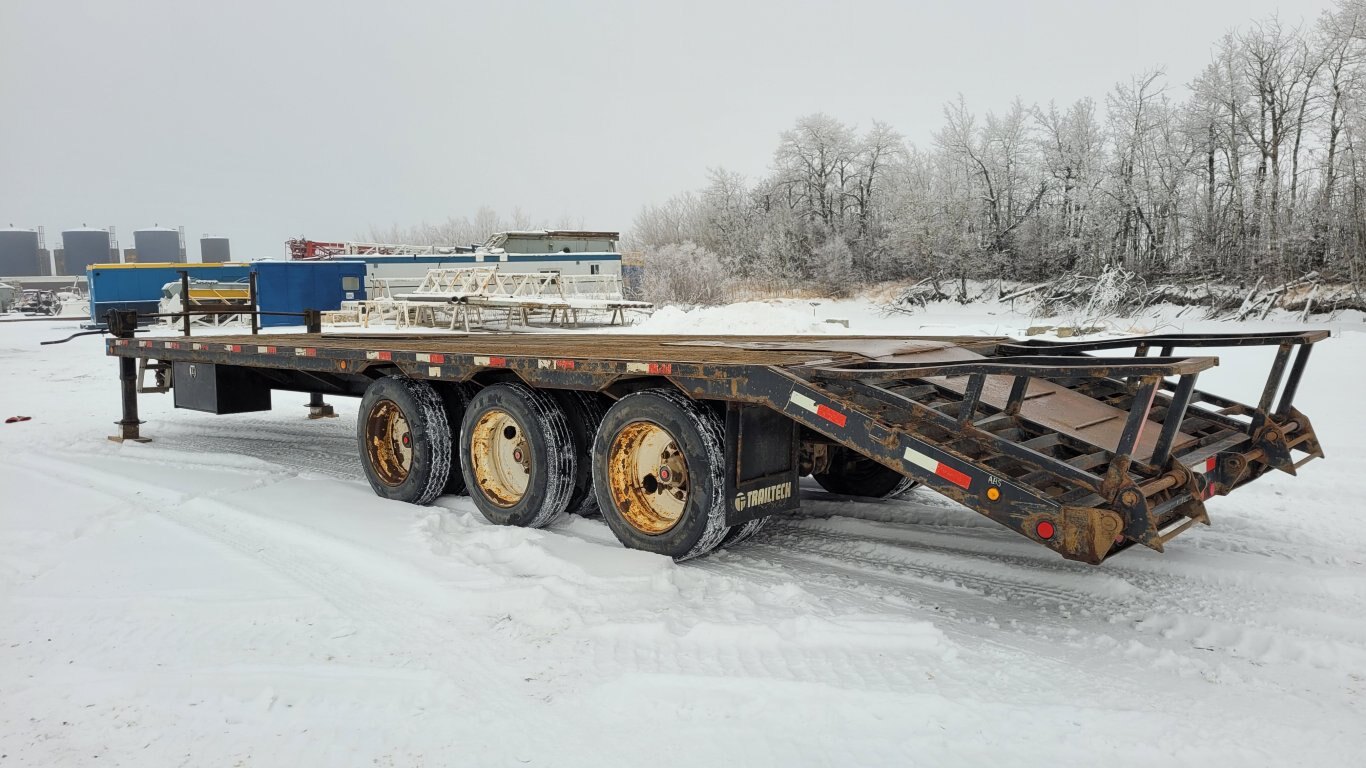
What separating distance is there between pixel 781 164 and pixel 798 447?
40.4 metres

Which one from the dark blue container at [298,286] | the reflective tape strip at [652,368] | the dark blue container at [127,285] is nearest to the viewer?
the reflective tape strip at [652,368]

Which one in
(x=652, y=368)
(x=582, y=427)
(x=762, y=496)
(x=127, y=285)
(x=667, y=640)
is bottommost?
(x=667, y=640)

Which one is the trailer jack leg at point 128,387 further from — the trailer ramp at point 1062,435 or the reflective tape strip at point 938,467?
the reflective tape strip at point 938,467

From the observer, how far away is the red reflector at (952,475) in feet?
13.6

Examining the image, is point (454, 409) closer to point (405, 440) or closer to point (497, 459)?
point (405, 440)

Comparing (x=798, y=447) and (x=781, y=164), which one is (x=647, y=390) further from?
(x=781, y=164)

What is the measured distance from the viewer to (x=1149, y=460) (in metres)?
4.45

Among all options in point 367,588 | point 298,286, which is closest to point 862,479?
point 367,588

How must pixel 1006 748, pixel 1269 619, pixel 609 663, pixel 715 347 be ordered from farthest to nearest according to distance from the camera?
1. pixel 715 347
2. pixel 1269 619
3. pixel 609 663
4. pixel 1006 748

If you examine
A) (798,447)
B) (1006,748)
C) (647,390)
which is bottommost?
(1006,748)

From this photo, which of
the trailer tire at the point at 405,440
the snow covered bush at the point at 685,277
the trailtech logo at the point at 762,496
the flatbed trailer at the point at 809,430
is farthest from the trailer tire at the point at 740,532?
the snow covered bush at the point at 685,277

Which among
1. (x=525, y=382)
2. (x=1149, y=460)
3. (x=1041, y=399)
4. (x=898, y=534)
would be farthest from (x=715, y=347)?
(x=1149, y=460)

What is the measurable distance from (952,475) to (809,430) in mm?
1501

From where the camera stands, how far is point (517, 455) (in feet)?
20.5
